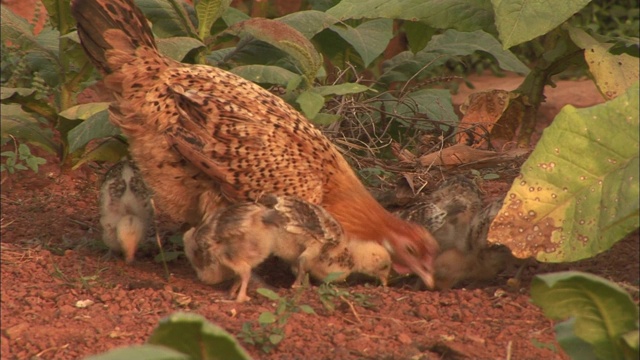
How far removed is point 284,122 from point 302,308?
1.32 m

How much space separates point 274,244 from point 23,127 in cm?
194

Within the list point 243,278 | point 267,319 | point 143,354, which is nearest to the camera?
point 143,354

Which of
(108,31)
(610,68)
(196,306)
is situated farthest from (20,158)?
(610,68)

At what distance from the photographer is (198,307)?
15.3 ft

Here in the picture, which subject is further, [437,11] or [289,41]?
[437,11]

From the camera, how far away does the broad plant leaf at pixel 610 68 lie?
233 inches

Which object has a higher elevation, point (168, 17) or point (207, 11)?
point (207, 11)

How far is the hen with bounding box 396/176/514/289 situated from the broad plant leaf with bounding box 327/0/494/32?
1051mm

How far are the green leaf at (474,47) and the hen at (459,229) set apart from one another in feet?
5.43

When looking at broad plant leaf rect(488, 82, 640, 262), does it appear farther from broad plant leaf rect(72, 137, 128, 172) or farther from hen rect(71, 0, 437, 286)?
broad plant leaf rect(72, 137, 128, 172)

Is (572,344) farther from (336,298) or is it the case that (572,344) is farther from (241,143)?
(241,143)

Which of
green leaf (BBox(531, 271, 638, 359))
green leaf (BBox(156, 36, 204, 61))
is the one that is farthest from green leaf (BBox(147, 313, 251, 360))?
green leaf (BBox(156, 36, 204, 61))

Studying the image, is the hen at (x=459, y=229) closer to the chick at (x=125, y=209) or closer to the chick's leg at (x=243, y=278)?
the chick's leg at (x=243, y=278)

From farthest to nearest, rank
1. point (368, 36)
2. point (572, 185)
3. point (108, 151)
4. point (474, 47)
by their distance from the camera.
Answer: point (474, 47)
point (368, 36)
point (108, 151)
point (572, 185)
